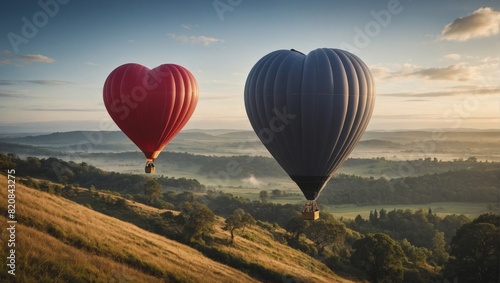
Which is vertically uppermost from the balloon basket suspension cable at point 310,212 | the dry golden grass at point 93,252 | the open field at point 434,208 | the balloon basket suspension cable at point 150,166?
the balloon basket suspension cable at point 150,166

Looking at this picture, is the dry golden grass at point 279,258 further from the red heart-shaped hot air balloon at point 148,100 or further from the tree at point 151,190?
the tree at point 151,190

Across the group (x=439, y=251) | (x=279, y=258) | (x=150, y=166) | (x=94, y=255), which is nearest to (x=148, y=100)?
(x=150, y=166)

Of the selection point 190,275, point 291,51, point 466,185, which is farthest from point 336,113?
point 466,185

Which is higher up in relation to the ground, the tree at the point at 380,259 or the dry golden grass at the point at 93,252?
the dry golden grass at the point at 93,252

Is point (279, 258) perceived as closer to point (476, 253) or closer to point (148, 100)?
point (476, 253)

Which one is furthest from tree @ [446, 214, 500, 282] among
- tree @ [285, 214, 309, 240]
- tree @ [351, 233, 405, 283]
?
tree @ [285, 214, 309, 240]

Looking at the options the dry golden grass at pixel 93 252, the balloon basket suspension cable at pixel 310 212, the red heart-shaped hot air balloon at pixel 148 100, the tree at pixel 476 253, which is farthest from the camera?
the tree at pixel 476 253

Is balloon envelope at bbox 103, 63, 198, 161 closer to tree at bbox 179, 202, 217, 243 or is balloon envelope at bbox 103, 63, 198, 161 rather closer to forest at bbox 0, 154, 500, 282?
forest at bbox 0, 154, 500, 282

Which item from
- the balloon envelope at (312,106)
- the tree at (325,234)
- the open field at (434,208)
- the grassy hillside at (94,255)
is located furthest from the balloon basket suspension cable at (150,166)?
the open field at (434,208)
